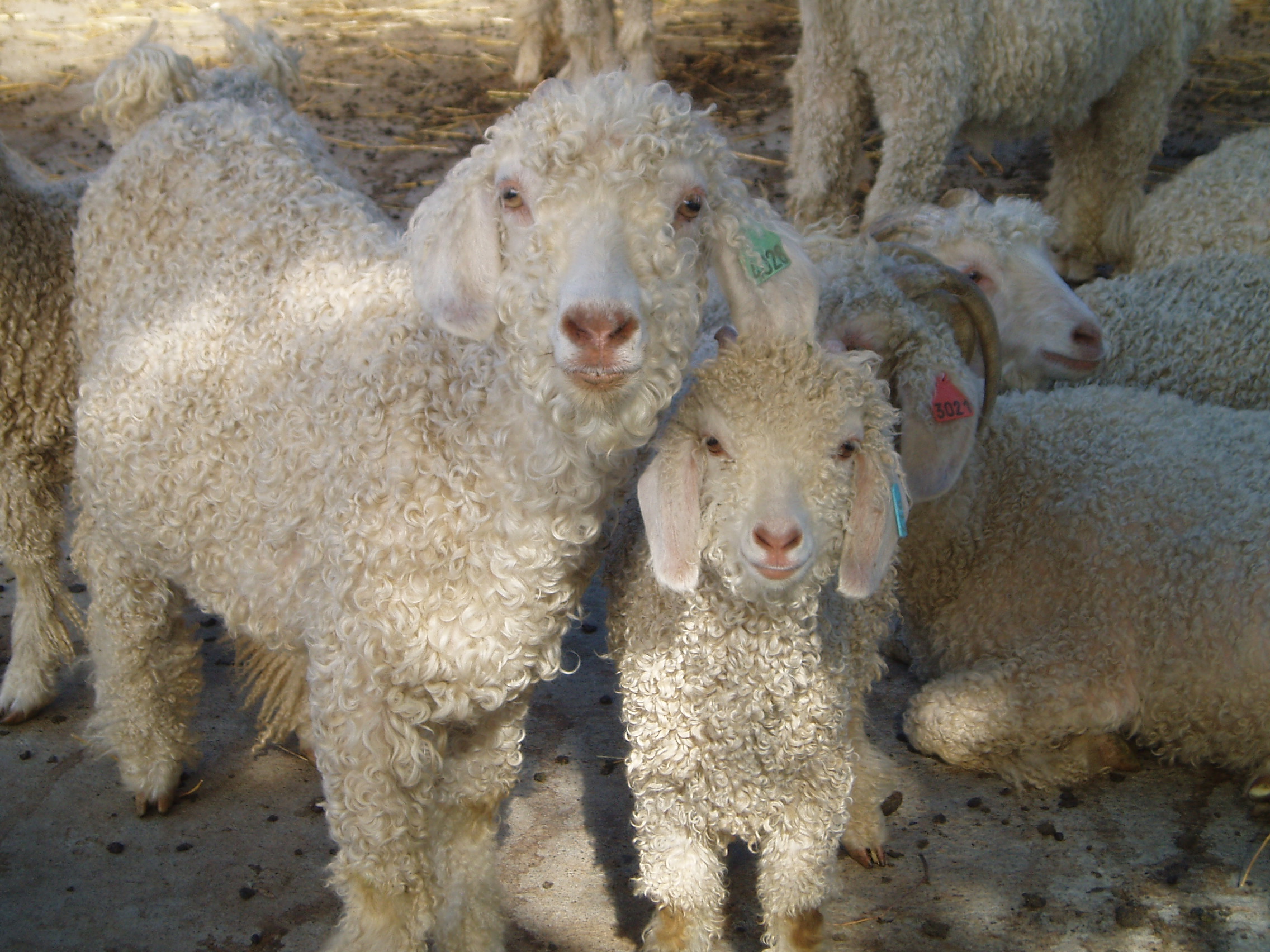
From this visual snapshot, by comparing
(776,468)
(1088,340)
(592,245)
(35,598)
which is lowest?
(35,598)

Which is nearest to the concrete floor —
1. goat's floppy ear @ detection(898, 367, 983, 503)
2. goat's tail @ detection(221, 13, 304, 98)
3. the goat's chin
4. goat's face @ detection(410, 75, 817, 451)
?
goat's floppy ear @ detection(898, 367, 983, 503)

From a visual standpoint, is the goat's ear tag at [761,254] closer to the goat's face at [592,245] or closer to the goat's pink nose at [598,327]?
the goat's face at [592,245]

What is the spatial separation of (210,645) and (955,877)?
2.44 metres

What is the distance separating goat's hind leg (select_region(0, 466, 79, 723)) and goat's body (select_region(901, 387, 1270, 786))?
99.4 inches

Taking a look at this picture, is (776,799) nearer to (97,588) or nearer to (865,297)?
(865,297)

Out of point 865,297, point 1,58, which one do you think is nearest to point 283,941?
point 865,297

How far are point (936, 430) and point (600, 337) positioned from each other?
4.17ft

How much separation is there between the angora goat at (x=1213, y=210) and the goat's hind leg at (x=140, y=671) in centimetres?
379

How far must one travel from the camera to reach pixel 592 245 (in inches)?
70.9

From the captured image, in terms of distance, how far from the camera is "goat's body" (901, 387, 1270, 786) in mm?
3078

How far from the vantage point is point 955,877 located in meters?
2.78

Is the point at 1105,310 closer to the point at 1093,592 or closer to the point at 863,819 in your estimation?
the point at 1093,592

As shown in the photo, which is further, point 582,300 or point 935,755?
point 935,755

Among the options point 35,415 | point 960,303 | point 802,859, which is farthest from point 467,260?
point 35,415
